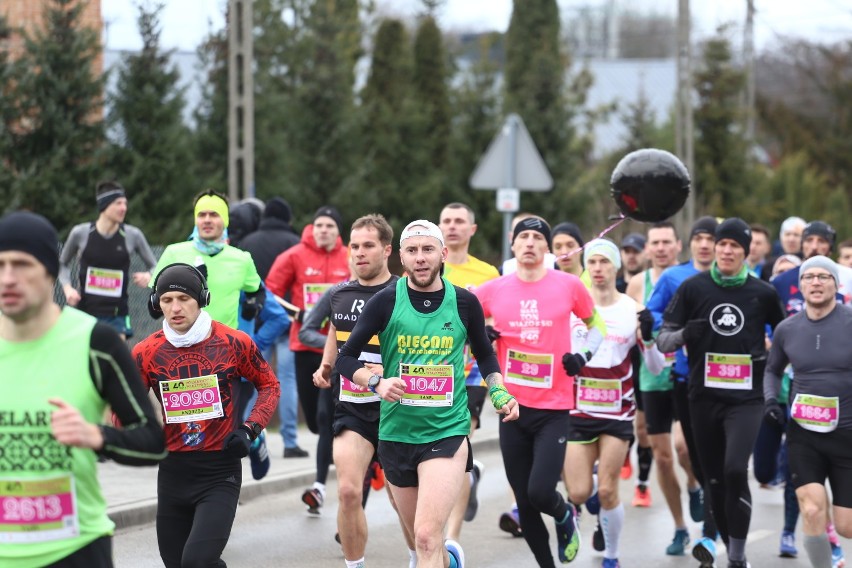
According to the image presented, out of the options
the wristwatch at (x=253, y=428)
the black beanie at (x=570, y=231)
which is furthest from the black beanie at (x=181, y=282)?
the black beanie at (x=570, y=231)

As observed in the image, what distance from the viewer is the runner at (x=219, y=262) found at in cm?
1001

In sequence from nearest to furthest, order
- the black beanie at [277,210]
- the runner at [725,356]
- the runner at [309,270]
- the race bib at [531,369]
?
the race bib at [531,369]
the runner at [725,356]
the runner at [309,270]
the black beanie at [277,210]

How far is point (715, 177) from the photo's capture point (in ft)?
110

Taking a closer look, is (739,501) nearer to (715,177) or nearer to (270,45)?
(270,45)

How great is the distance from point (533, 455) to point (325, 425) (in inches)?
90.9

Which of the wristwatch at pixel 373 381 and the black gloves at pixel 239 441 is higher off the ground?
the wristwatch at pixel 373 381

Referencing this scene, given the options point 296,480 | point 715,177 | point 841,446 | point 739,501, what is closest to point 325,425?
point 296,480

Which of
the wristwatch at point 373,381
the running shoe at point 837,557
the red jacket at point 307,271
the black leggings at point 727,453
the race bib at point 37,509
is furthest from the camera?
the red jacket at point 307,271

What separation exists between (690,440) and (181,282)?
14.1ft

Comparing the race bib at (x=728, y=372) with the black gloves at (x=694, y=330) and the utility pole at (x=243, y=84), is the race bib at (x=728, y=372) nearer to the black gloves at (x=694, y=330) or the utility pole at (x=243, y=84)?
the black gloves at (x=694, y=330)

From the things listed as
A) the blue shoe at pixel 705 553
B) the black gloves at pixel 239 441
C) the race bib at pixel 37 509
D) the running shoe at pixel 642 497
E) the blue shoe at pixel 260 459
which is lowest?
the running shoe at pixel 642 497

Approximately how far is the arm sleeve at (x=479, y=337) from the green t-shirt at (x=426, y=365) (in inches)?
2.7

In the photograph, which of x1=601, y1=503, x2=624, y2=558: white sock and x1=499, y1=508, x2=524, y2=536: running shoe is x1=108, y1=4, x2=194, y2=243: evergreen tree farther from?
x1=601, y1=503, x2=624, y2=558: white sock

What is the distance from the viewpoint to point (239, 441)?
6484mm
